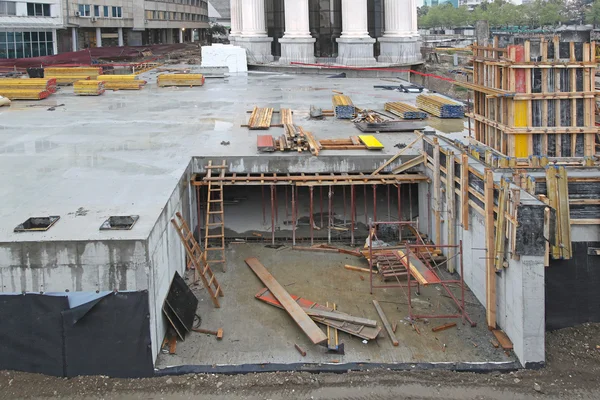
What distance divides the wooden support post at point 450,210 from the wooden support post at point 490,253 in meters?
2.39

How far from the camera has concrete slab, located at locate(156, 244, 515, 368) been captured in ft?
39.8

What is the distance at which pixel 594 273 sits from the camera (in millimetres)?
13398

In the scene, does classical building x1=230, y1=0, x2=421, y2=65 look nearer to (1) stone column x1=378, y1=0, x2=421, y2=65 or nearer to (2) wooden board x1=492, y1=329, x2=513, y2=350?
(1) stone column x1=378, y1=0, x2=421, y2=65

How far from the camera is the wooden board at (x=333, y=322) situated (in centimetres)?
1267

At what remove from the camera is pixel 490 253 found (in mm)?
13148

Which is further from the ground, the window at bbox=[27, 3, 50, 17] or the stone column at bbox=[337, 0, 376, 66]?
the window at bbox=[27, 3, 50, 17]

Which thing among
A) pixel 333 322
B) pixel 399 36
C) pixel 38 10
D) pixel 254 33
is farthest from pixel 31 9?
pixel 333 322

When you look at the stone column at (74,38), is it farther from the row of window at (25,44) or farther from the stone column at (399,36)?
the stone column at (399,36)

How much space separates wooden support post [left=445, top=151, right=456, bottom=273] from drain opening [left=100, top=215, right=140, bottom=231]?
7553 millimetres

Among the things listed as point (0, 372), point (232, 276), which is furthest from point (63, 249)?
point (232, 276)

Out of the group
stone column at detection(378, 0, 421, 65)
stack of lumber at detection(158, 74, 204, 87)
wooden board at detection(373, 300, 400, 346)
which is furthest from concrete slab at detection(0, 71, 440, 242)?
stone column at detection(378, 0, 421, 65)

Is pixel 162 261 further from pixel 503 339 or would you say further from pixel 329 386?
pixel 503 339

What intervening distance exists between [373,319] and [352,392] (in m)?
2.72

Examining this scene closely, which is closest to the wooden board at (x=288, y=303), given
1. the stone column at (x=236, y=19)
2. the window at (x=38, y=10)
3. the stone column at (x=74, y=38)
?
the stone column at (x=236, y=19)
